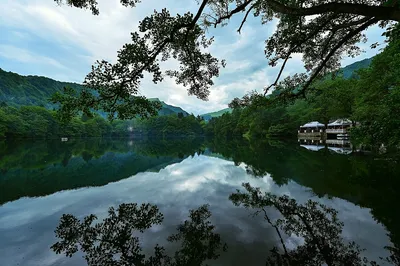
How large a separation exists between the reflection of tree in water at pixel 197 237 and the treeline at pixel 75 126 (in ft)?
14.1

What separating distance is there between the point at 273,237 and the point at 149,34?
331 inches

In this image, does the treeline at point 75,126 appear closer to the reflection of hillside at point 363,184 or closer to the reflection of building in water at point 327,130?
the reflection of hillside at point 363,184

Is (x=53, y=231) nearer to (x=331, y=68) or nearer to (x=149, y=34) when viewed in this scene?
(x=149, y=34)

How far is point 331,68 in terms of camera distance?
39.0ft

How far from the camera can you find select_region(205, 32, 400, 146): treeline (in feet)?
22.5

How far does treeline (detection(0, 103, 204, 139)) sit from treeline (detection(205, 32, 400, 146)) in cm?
920

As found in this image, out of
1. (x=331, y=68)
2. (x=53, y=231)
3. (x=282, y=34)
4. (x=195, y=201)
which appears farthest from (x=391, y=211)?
(x=53, y=231)

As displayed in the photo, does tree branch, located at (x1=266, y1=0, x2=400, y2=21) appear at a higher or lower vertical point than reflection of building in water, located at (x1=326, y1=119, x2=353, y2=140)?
higher

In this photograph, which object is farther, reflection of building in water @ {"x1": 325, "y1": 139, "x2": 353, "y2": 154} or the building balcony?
the building balcony

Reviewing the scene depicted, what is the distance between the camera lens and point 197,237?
5141 mm

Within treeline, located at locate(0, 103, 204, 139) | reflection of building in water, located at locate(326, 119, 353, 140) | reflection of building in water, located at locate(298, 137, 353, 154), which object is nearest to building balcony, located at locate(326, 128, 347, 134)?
reflection of building in water, located at locate(326, 119, 353, 140)

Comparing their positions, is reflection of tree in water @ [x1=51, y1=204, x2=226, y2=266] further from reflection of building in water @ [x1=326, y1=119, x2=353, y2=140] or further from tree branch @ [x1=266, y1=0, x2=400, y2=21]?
reflection of building in water @ [x1=326, y1=119, x2=353, y2=140]

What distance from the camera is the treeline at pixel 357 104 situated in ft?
22.5

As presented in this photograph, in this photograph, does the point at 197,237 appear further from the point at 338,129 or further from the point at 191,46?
the point at 338,129
